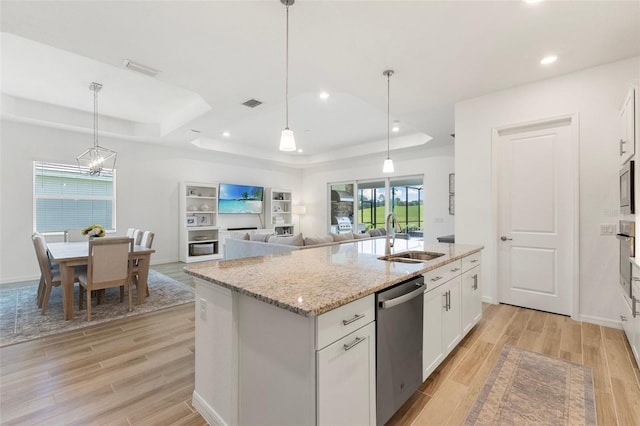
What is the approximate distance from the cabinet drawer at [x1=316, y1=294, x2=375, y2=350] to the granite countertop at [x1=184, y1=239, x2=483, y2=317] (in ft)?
0.19

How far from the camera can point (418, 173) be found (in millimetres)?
6965

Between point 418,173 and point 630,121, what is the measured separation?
4625 millimetres

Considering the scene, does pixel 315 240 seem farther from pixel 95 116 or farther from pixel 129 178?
pixel 95 116

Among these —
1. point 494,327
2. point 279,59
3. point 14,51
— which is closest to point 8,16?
point 14,51

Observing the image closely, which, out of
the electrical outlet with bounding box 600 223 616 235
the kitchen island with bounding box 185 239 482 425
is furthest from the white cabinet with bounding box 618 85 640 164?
the kitchen island with bounding box 185 239 482 425

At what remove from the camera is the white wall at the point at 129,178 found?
4871mm

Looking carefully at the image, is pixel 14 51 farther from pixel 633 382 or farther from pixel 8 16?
pixel 633 382

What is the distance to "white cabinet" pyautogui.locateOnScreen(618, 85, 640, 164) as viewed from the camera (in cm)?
223

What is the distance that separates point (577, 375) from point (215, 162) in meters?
7.71

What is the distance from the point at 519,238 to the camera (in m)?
3.52

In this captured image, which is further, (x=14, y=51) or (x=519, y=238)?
(x=519, y=238)

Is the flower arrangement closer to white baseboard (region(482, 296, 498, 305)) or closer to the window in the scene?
the window

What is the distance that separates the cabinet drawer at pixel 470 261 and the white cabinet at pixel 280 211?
20.6 ft

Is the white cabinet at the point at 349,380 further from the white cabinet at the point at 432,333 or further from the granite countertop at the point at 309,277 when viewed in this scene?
the white cabinet at the point at 432,333
